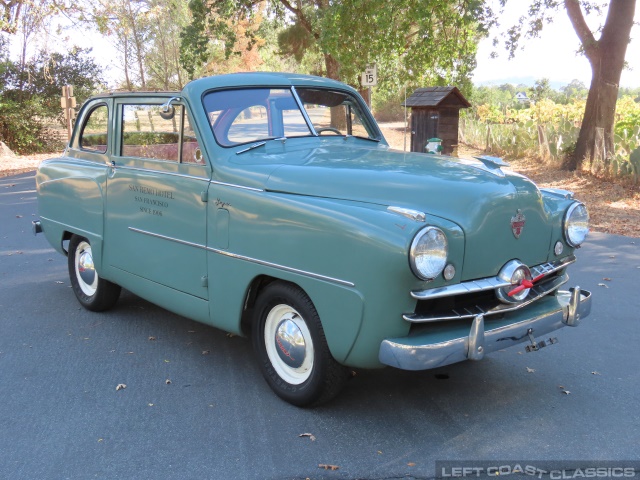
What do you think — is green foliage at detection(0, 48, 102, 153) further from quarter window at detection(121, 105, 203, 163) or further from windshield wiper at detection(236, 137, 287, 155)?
windshield wiper at detection(236, 137, 287, 155)

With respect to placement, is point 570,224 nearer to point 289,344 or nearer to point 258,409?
point 289,344

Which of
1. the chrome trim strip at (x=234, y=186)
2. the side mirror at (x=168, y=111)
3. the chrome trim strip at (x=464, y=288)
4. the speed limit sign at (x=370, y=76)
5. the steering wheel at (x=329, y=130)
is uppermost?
the speed limit sign at (x=370, y=76)

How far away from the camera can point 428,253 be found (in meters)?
3.15

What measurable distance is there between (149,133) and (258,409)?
7.89 feet

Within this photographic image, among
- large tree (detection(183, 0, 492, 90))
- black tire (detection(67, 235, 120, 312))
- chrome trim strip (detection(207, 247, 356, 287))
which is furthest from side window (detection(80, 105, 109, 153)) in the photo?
large tree (detection(183, 0, 492, 90))

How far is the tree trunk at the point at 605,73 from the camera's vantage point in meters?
13.4

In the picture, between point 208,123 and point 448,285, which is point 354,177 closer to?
point 448,285

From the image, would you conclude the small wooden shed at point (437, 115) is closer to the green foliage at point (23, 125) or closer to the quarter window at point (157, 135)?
the quarter window at point (157, 135)

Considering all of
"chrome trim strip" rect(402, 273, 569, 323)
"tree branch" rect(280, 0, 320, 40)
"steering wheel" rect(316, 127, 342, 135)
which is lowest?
"chrome trim strip" rect(402, 273, 569, 323)

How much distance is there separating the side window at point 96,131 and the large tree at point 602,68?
10.9m

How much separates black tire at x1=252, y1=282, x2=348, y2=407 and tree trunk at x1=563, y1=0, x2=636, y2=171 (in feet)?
36.9

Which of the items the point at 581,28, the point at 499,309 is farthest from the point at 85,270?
the point at 581,28

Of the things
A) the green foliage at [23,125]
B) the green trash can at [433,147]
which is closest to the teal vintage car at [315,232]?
the green trash can at [433,147]

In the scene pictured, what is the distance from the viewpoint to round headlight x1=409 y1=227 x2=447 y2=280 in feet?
10.2
